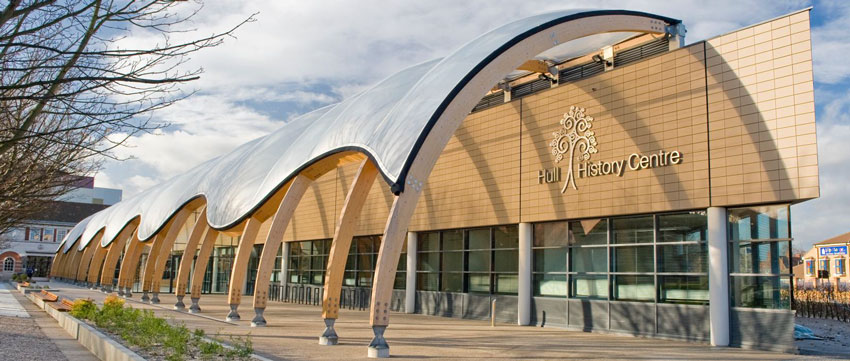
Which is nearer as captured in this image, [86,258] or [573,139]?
[573,139]

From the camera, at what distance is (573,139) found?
20672 millimetres

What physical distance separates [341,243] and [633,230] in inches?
320

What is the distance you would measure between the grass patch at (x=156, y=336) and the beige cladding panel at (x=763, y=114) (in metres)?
11.5

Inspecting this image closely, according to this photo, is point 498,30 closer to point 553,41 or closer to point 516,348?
point 553,41

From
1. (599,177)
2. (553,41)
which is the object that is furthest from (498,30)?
(599,177)

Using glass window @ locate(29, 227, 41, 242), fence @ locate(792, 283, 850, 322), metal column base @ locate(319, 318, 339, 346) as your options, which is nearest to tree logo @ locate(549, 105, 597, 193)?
metal column base @ locate(319, 318, 339, 346)

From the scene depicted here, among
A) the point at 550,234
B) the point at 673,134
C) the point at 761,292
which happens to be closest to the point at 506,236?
the point at 550,234

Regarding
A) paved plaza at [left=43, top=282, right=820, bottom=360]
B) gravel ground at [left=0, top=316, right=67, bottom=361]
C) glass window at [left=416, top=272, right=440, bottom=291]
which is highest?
glass window at [left=416, top=272, right=440, bottom=291]

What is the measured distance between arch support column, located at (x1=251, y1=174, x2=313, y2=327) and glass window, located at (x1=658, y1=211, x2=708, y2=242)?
9484 mm

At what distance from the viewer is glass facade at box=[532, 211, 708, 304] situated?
57.1ft

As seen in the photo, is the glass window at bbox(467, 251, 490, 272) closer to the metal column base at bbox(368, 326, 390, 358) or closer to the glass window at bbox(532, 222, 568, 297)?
the glass window at bbox(532, 222, 568, 297)

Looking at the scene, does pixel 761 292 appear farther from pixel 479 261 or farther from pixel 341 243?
pixel 479 261

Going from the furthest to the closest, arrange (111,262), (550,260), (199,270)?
(111,262) < (199,270) < (550,260)

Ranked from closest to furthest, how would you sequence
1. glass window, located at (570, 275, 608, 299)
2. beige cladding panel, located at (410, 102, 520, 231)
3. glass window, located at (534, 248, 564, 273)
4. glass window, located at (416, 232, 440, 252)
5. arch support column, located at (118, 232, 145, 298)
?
glass window, located at (570, 275, 608, 299) < glass window, located at (534, 248, 564, 273) < beige cladding panel, located at (410, 102, 520, 231) < glass window, located at (416, 232, 440, 252) < arch support column, located at (118, 232, 145, 298)
